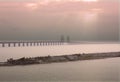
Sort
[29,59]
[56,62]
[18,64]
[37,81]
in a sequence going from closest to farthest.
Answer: [37,81] → [18,64] → [29,59] → [56,62]

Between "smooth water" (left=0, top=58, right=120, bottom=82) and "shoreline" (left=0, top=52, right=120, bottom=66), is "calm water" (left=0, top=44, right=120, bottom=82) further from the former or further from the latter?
"shoreline" (left=0, top=52, right=120, bottom=66)

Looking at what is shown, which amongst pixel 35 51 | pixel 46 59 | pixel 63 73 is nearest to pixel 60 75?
pixel 63 73

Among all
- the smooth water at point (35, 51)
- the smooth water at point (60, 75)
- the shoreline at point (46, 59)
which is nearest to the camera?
the smooth water at point (60, 75)

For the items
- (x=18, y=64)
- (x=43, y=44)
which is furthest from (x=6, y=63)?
(x=43, y=44)

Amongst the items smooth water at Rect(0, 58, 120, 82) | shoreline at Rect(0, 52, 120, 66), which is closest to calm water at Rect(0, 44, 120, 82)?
smooth water at Rect(0, 58, 120, 82)

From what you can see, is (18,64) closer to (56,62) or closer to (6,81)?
(56,62)

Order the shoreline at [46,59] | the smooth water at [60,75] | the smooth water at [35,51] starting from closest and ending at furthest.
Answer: the smooth water at [60,75] < the shoreline at [46,59] < the smooth water at [35,51]

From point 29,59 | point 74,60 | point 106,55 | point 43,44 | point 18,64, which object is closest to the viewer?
point 18,64

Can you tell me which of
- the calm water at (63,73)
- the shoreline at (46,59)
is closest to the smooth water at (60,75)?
the calm water at (63,73)

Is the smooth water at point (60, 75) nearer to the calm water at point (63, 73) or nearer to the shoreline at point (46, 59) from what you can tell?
the calm water at point (63, 73)

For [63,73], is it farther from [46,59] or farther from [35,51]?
[35,51]

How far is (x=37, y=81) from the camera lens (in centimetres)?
920

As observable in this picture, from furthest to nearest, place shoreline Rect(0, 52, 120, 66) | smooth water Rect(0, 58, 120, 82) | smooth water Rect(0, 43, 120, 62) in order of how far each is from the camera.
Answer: smooth water Rect(0, 43, 120, 62)
shoreline Rect(0, 52, 120, 66)
smooth water Rect(0, 58, 120, 82)

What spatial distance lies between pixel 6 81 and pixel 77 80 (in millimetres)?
1971
